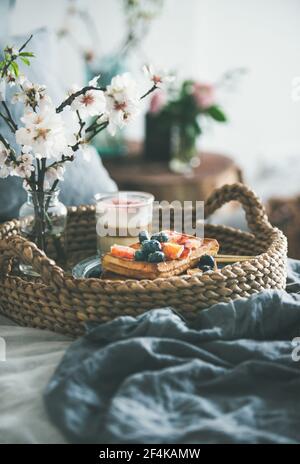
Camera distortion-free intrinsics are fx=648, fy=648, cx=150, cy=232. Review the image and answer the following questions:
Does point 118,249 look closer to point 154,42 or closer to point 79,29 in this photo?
point 79,29

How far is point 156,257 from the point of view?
106cm

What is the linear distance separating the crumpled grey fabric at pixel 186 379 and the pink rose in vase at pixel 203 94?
55.4 inches

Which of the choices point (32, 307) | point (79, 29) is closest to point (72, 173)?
point (32, 307)

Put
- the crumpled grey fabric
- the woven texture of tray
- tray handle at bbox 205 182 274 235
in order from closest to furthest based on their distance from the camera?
the crumpled grey fabric < the woven texture of tray < tray handle at bbox 205 182 274 235

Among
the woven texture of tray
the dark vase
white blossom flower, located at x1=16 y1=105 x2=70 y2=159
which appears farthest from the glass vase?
white blossom flower, located at x1=16 y1=105 x2=70 y2=159

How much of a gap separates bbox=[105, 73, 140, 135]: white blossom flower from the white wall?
2.33 metres

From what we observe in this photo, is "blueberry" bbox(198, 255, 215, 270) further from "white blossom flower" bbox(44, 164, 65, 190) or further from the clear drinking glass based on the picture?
"white blossom flower" bbox(44, 164, 65, 190)

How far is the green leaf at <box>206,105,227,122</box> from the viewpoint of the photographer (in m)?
2.28

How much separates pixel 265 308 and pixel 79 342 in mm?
274

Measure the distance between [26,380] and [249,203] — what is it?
0.63 metres

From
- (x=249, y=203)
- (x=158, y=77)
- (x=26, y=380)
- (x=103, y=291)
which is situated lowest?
(x=26, y=380)

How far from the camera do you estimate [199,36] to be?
11.4 feet

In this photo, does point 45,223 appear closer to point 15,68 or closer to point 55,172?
point 55,172

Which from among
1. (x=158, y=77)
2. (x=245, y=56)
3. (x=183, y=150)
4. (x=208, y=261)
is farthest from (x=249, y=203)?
(x=245, y=56)
